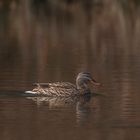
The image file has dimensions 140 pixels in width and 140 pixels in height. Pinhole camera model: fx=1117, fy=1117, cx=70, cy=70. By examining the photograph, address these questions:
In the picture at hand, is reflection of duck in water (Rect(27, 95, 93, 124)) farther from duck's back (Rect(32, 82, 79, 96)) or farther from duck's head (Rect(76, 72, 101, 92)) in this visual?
duck's head (Rect(76, 72, 101, 92))

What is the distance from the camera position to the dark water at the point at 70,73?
19.0 m

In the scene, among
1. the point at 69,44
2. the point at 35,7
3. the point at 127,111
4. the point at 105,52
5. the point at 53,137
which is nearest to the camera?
the point at 53,137

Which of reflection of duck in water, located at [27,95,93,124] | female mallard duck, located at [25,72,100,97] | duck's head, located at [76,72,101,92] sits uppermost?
duck's head, located at [76,72,101,92]

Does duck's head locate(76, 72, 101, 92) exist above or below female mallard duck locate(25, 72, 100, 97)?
above

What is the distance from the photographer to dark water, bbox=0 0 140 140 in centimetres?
1898

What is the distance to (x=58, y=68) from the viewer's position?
28.5m

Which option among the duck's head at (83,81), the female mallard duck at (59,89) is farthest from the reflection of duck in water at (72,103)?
the duck's head at (83,81)

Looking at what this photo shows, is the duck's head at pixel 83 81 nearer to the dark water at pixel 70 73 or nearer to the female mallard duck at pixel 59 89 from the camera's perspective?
the female mallard duck at pixel 59 89

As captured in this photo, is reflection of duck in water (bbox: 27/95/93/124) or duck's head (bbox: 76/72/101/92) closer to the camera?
reflection of duck in water (bbox: 27/95/93/124)

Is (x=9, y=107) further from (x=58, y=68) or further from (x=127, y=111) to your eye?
(x=58, y=68)

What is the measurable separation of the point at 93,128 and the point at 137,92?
4.67m

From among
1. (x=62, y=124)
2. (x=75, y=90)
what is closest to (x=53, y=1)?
(x=75, y=90)

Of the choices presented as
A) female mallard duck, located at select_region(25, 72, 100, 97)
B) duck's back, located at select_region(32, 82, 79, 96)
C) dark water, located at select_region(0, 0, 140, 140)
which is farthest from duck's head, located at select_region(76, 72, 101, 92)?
duck's back, located at select_region(32, 82, 79, 96)

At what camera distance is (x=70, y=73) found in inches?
1088
